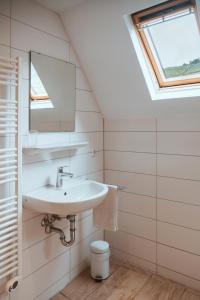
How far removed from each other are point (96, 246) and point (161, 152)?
3.46 ft

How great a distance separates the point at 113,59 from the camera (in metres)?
2.07

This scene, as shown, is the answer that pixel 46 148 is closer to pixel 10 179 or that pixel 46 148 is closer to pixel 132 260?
pixel 10 179

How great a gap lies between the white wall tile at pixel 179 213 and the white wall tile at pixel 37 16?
1.74m

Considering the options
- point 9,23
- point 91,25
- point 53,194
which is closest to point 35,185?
point 53,194

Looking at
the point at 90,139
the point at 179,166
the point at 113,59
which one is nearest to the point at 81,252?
the point at 90,139

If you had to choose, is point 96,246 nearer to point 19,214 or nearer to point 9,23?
point 19,214

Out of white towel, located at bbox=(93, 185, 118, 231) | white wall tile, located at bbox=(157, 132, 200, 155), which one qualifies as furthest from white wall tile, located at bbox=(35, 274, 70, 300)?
white wall tile, located at bbox=(157, 132, 200, 155)

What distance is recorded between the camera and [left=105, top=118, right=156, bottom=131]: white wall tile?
228cm

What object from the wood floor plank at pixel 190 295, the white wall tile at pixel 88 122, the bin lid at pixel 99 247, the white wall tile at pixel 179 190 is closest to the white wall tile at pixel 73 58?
the white wall tile at pixel 88 122

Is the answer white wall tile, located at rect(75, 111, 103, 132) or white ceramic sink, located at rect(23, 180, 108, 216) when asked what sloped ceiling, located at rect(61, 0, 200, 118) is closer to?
white wall tile, located at rect(75, 111, 103, 132)

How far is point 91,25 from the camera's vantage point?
1.95m

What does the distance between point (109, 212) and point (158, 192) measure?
50 cm

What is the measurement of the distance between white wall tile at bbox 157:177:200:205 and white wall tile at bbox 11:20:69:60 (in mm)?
1425

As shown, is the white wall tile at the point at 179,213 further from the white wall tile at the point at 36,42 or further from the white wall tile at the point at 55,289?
the white wall tile at the point at 36,42
